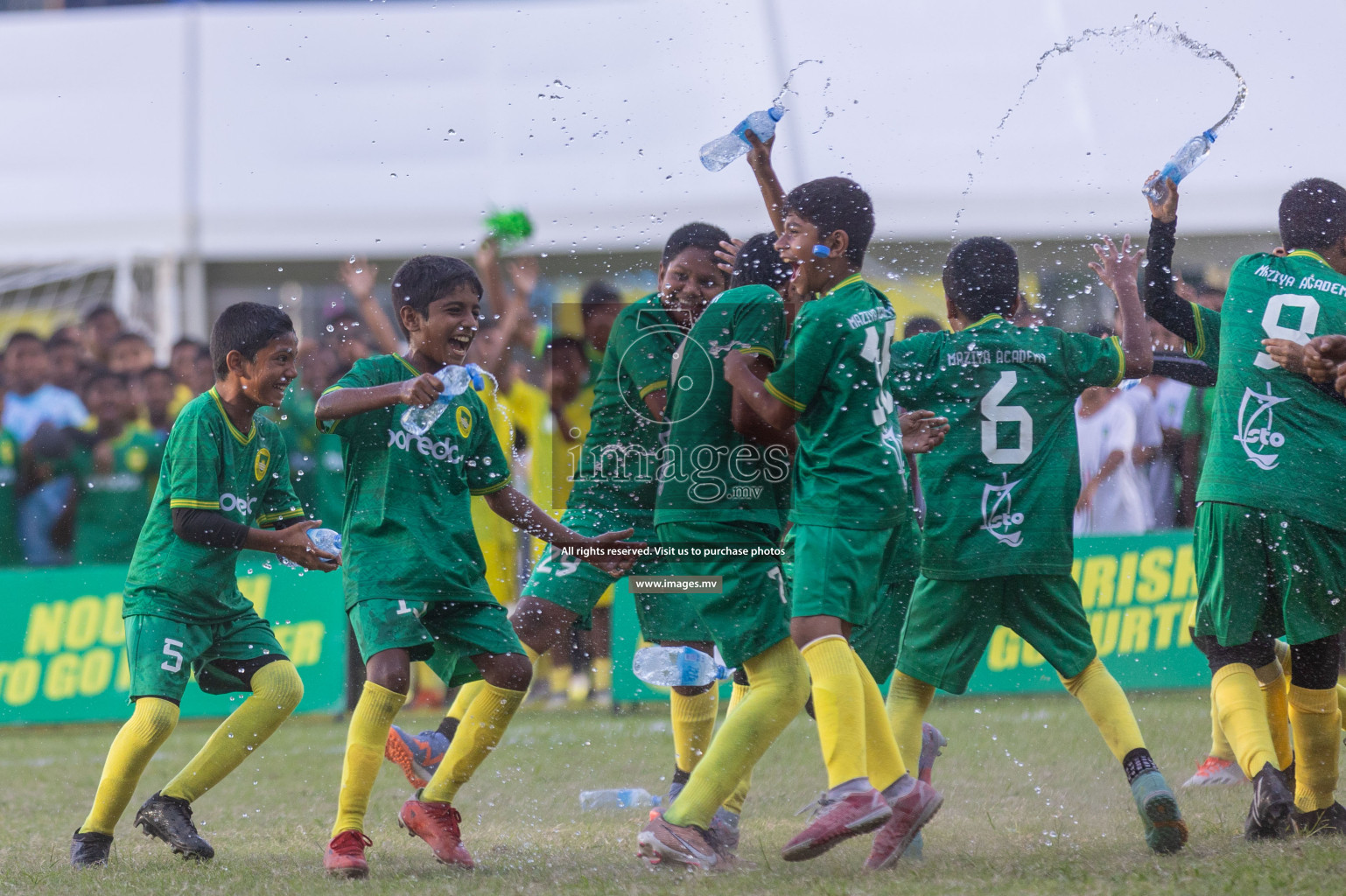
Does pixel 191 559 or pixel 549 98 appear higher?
pixel 549 98

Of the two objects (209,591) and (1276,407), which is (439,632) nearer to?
(209,591)

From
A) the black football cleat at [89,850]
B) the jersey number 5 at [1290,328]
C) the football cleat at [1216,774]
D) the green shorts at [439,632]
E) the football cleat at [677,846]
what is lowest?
the football cleat at [1216,774]

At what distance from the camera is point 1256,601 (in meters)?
4.08

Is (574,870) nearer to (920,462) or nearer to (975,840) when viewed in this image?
(975,840)

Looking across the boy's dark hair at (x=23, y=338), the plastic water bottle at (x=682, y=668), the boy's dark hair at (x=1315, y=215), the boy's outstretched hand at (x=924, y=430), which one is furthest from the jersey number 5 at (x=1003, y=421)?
the boy's dark hair at (x=23, y=338)

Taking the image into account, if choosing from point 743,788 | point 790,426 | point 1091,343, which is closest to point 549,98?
point 790,426

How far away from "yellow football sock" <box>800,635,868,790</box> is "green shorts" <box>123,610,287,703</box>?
1.78m

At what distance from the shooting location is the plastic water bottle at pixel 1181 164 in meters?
4.27

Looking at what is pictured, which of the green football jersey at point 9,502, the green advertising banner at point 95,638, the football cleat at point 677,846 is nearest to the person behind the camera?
the football cleat at point 677,846

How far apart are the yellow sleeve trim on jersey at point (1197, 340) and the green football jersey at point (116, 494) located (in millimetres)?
5891

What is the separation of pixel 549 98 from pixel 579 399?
102 centimetres

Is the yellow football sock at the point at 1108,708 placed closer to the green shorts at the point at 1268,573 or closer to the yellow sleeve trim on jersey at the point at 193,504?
the green shorts at the point at 1268,573

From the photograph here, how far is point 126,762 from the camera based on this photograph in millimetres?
4105

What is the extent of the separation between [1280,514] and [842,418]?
1.31 m
